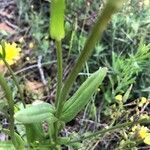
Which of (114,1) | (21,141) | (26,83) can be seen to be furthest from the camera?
(26,83)

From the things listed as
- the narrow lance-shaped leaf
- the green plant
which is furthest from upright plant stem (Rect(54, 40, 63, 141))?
the narrow lance-shaped leaf

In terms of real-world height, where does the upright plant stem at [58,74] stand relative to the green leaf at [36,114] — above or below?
above

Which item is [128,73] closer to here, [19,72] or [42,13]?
[19,72]

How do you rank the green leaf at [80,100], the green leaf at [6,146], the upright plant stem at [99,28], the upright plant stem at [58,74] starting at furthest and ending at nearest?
the green leaf at [6,146]
the green leaf at [80,100]
the upright plant stem at [58,74]
the upright plant stem at [99,28]

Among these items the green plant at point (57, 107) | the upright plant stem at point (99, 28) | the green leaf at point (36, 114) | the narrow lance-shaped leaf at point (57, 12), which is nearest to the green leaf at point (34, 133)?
the green plant at point (57, 107)

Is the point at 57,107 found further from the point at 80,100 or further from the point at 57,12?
the point at 57,12

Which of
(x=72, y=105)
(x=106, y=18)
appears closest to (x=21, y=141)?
(x=72, y=105)

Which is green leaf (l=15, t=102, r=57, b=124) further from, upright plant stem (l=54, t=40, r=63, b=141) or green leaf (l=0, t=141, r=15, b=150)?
green leaf (l=0, t=141, r=15, b=150)

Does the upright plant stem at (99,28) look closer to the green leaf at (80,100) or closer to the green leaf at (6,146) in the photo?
the green leaf at (80,100)
